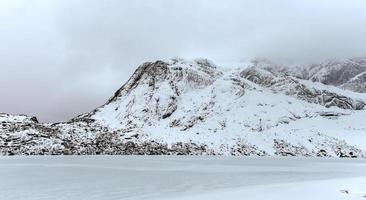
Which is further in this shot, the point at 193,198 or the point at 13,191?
the point at 13,191

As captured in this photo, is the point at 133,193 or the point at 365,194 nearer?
the point at 365,194

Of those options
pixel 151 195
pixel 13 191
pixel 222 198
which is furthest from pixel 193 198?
pixel 13 191

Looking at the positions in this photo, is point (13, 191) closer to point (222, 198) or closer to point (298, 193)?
point (222, 198)

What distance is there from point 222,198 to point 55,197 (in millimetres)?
19309

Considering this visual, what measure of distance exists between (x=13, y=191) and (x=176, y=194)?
2123cm

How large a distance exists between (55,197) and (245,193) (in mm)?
23077

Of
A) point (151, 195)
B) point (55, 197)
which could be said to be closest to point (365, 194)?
point (151, 195)

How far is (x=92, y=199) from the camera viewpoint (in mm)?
52406

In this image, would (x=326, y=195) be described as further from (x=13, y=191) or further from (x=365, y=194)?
(x=13, y=191)

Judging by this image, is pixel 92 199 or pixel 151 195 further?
pixel 151 195

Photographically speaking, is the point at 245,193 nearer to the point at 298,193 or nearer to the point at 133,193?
the point at 298,193

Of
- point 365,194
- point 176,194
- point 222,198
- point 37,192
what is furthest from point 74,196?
point 365,194

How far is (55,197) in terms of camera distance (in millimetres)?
53156

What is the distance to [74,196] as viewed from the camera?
178 feet
